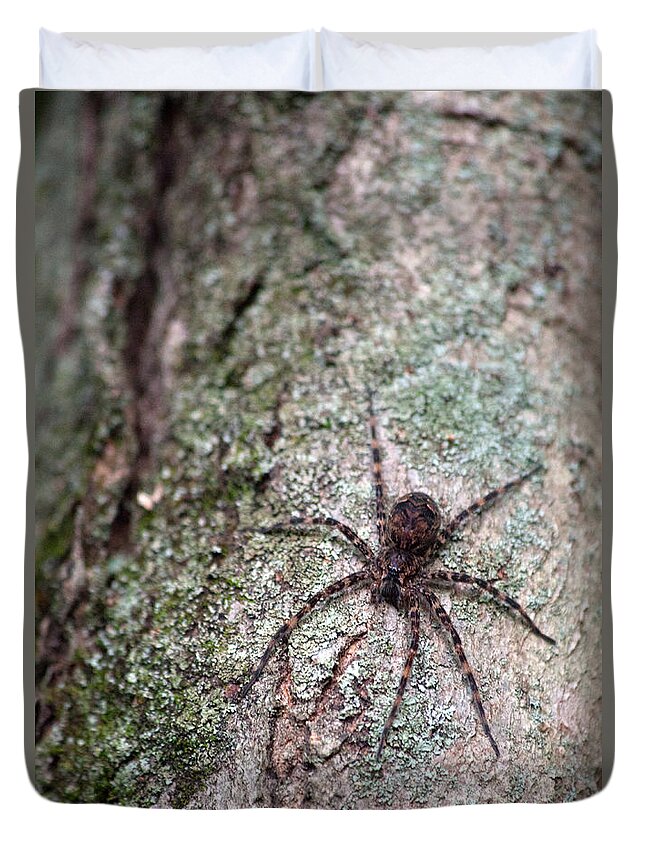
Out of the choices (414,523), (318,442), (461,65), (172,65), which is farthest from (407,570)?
(172,65)

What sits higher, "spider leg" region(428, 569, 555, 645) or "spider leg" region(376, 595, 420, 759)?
"spider leg" region(428, 569, 555, 645)

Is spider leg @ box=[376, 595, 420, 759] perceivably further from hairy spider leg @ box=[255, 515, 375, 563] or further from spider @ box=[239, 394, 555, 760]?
hairy spider leg @ box=[255, 515, 375, 563]

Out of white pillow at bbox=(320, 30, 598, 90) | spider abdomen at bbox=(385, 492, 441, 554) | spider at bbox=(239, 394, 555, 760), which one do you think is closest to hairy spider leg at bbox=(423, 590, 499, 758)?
spider at bbox=(239, 394, 555, 760)

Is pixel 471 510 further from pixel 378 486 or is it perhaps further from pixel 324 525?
pixel 324 525

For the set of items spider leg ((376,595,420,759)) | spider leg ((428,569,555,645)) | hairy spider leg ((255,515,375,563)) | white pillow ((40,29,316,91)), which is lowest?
spider leg ((376,595,420,759))

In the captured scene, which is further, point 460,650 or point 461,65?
point 461,65

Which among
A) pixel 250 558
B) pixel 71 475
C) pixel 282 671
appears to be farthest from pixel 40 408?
pixel 282 671

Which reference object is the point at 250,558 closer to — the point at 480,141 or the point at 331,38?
the point at 480,141
